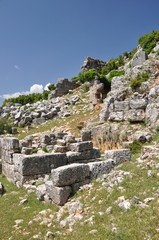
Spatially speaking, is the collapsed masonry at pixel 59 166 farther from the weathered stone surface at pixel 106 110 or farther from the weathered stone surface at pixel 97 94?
the weathered stone surface at pixel 97 94

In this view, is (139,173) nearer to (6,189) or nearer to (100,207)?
(100,207)

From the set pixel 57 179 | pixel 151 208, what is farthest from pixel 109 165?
pixel 151 208

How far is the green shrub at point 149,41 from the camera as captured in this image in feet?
148

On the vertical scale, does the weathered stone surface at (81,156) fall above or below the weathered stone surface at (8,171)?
above

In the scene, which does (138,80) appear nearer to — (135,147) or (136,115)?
(136,115)

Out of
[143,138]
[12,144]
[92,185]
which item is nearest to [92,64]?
[143,138]

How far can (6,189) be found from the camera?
11445 mm

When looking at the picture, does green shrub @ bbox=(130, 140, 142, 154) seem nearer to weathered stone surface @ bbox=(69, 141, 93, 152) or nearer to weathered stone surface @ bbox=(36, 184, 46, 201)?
weathered stone surface @ bbox=(69, 141, 93, 152)

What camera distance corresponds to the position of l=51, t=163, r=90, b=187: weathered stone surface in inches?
331

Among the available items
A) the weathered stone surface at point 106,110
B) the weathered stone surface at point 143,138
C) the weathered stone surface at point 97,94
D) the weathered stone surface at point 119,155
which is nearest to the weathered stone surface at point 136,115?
the weathered stone surface at point 106,110

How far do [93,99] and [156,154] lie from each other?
2089 centimetres

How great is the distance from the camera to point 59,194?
8.22 m

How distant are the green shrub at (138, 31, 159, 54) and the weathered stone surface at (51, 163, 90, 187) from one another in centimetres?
3914

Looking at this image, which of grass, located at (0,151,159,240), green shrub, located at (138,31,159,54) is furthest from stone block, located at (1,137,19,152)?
green shrub, located at (138,31,159,54)
